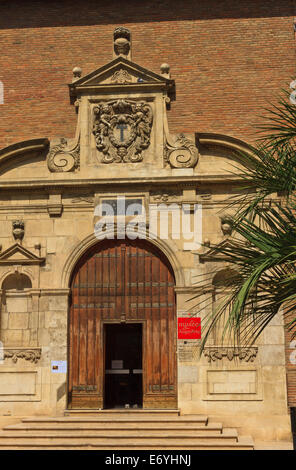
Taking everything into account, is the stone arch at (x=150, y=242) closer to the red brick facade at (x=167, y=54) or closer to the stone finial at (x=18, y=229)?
the stone finial at (x=18, y=229)

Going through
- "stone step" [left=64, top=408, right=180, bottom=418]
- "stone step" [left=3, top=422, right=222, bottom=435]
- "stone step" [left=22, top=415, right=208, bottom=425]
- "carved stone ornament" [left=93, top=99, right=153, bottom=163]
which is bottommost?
"stone step" [left=3, top=422, right=222, bottom=435]

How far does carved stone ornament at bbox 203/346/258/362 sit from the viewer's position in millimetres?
16906

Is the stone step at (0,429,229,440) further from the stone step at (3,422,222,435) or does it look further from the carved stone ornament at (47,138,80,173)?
the carved stone ornament at (47,138,80,173)

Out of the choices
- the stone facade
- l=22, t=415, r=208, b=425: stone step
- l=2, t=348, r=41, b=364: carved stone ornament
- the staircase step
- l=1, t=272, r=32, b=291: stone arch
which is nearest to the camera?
the staircase step

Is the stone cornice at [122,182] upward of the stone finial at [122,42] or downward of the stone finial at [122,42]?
downward

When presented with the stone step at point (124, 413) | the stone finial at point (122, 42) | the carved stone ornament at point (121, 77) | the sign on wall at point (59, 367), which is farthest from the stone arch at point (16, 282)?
the stone finial at point (122, 42)

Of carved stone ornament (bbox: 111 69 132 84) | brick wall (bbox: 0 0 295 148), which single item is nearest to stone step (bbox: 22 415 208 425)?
brick wall (bbox: 0 0 295 148)

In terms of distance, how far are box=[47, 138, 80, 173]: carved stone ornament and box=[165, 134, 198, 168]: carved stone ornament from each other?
2355mm

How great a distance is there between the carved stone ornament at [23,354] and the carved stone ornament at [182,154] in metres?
5.76

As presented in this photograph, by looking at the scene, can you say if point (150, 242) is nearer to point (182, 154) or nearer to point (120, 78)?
point (182, 154)

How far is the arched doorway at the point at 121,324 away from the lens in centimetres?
1728

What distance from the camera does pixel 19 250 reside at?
1784 centimetres

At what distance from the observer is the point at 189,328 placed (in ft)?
56.3

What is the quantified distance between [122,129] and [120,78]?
1385 mm
